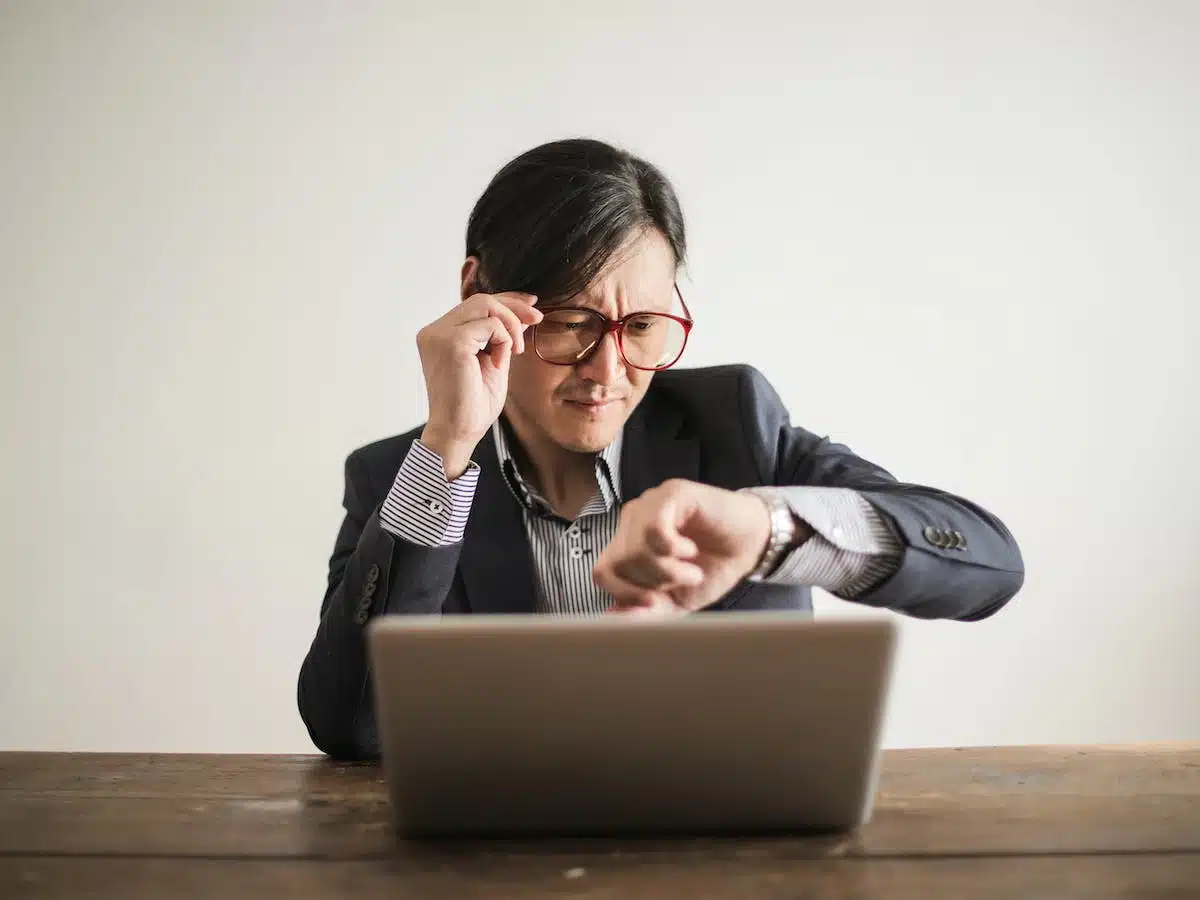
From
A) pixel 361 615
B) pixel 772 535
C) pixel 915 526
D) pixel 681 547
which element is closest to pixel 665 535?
pixel 681 547

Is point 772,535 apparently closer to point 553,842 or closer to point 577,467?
point 553,842

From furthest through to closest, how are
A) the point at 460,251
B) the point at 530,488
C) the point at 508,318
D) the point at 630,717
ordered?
1. the point at 460,251
2. the point at 530,488
3. the point at 508,318
4. the point at 630,717

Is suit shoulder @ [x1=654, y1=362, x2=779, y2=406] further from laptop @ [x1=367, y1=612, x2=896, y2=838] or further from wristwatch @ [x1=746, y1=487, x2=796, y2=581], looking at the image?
laptop @ [x1=367, y1=612, x2=896, y2=838]

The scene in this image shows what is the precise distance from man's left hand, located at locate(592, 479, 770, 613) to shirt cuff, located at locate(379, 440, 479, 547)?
0.42 meters

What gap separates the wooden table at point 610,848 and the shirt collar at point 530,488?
651 millimetres

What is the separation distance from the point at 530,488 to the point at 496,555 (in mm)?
155

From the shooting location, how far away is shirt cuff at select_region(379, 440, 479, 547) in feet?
4.57

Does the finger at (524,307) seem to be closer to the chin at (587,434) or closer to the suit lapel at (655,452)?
the chin at (587,434)

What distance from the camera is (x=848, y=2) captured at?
2994 mm

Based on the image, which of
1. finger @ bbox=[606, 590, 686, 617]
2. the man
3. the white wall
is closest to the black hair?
the man

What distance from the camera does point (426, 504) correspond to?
1407mm

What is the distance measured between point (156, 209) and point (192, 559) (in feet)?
3.02

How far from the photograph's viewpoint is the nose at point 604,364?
1550 millimetres

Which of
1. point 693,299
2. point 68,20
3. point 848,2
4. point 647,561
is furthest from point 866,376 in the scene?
point 68,20
